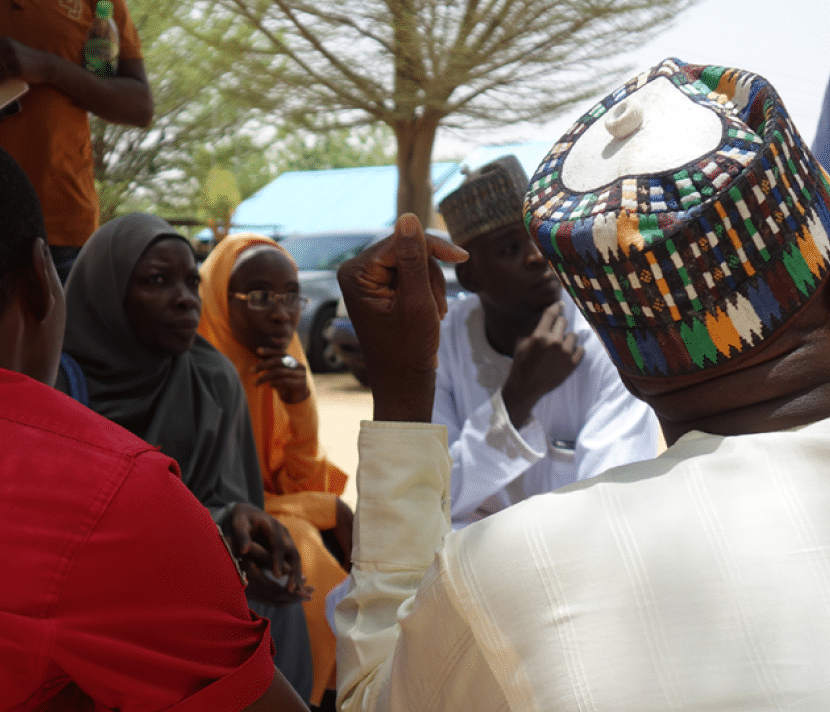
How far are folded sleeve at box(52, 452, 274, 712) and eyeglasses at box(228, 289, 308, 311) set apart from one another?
267 cm

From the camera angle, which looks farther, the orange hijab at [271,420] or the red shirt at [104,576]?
the orange hijab at [271,420]

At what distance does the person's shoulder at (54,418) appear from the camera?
3.43 ft

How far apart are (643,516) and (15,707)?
799 mm

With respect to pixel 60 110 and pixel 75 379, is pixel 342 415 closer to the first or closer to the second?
pixel 60 110

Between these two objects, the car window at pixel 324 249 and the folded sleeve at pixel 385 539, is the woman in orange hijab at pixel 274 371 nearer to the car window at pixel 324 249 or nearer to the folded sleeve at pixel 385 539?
the folded sleeve at pixel 385 539

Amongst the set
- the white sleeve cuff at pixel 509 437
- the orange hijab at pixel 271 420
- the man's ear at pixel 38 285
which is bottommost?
the orange hijab at pixel 271 420

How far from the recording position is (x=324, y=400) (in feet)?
34.4

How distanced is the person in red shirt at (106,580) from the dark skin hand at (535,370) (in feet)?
5.08

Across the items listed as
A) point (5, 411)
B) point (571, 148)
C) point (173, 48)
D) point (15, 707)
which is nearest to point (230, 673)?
point (15, 707)

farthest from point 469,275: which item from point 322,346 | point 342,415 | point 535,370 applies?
point 322,346

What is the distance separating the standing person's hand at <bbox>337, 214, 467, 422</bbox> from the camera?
126 centimetres

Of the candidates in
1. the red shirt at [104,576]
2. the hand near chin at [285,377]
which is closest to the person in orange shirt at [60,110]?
the hand near chin at [285,377]

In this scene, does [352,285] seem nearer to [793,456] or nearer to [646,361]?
[646,361]

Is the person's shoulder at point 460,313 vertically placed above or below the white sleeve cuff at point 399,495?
below
